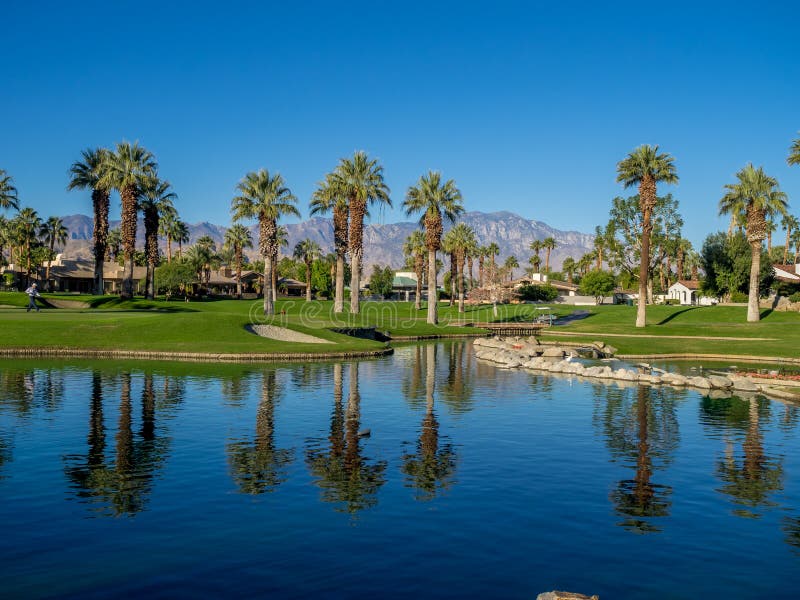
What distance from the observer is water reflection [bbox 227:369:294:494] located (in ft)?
59.9

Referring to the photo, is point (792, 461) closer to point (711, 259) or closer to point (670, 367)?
point (670, 367)

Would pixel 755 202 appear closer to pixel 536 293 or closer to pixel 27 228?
pixel 536 293

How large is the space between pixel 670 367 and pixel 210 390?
31.2 m

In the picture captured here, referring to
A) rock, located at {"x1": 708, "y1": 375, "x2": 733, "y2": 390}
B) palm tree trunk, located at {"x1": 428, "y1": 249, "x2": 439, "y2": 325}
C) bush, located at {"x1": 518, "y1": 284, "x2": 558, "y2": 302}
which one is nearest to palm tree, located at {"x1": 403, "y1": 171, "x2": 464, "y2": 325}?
palm tree trunk, located at {"x1": 428, "y1": 249, "x2": 439, "y2": 325}

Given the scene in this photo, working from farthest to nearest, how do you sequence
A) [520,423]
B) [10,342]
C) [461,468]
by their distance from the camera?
[10,342], [520,423], [461,468]

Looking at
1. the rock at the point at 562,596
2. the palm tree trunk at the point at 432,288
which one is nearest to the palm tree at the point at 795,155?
the palm tree trunk at the point at 432,288

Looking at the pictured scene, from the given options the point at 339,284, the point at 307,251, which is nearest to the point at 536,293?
the point at 307,251

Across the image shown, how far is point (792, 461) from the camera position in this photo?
851 inches

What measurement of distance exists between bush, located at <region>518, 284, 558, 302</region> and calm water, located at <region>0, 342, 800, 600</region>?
402 ft

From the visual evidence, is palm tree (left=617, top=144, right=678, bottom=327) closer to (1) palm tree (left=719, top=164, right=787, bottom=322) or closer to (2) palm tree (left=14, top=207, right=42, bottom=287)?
(1) palm tree (left=719, top=164, right=787, bottom=322)

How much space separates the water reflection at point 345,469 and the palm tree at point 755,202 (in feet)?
210

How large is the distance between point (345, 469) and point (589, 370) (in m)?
26.6

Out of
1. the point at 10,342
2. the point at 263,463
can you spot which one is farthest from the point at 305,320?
the point at 263,463

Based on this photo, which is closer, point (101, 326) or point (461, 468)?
point (461, 468)
